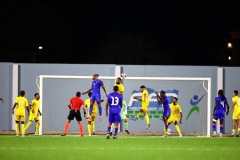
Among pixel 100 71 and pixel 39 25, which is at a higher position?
pixel 39 25

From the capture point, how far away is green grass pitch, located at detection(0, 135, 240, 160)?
17956 mm

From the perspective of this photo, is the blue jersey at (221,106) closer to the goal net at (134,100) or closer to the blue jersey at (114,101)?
the goal net at (134,100)

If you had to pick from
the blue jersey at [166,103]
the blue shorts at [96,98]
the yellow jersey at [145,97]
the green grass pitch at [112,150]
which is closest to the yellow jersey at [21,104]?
the blue shorts at [96,98]

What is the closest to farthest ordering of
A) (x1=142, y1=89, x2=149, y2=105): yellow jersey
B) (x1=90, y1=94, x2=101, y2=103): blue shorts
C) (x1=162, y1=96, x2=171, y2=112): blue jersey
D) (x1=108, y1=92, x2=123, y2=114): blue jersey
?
(x1=108, y1=92, x2=123, y2=114): blue jersey, (x1=90, y1=94, x2=101, y2=103): blue shorts, (x1=162, y1=96, x2=171, y2=112): blue jersey, (x1=142, y1=89, x2=149, y2=105): yellow jersey

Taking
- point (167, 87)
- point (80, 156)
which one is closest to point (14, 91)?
point (167, 87)

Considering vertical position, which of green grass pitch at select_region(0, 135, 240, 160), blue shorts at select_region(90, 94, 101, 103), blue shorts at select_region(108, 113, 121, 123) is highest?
blue shorts at select_region(90, 94, 101, 103)

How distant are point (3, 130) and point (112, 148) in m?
13.7

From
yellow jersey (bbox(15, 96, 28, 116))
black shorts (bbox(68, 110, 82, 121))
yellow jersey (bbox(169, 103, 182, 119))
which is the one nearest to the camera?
black shorts (bbox(68, 110, 82, 121))

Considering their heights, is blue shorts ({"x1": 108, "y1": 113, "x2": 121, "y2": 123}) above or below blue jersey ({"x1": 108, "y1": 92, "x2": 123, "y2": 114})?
below

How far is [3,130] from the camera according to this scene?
109ft

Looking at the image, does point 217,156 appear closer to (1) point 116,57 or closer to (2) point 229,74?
(2) point 229,74

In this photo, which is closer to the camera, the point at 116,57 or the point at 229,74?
the point at 229,74

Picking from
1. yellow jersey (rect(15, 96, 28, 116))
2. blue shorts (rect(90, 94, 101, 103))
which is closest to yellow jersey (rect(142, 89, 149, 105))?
blue shorts (rect(90, 94, 101, 103))

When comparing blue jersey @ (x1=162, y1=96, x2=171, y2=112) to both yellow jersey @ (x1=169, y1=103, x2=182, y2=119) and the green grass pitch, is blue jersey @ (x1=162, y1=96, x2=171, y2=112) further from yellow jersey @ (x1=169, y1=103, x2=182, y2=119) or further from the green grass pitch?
the green grass pitch
